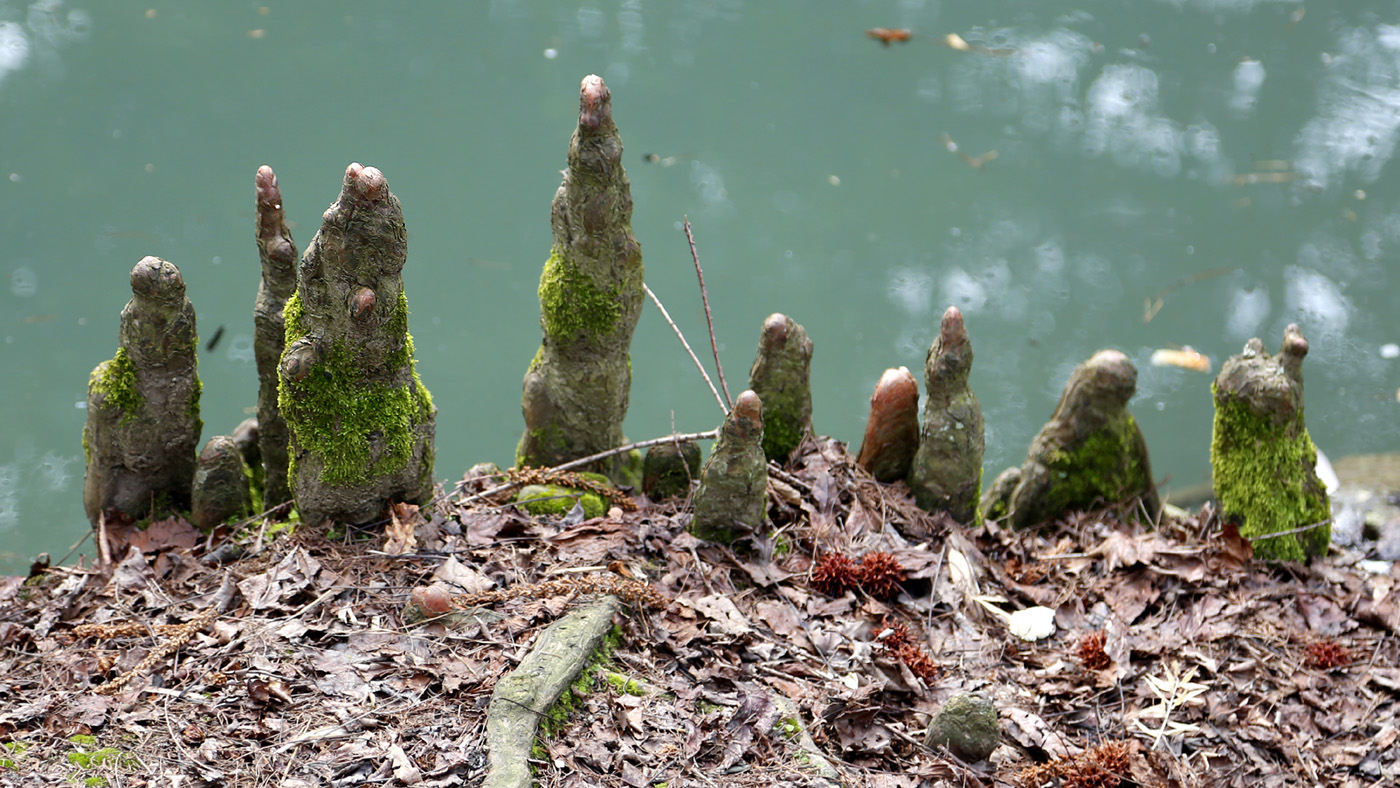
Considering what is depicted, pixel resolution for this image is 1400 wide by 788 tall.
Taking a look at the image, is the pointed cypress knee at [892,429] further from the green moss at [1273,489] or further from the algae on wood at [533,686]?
the algae on wood at [533,686]

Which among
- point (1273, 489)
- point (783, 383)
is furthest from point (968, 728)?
point (1273, 489)

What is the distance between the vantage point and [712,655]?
11.6 ft

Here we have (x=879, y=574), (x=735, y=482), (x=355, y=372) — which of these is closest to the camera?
(x=355, y=372)

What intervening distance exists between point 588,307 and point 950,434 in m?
1.80

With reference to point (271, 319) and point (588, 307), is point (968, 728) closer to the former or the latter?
point (588, 307)

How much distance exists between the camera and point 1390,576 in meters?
5.04

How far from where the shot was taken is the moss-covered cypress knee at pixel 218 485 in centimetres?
423

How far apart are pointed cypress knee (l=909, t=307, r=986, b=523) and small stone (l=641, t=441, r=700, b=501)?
109 cm

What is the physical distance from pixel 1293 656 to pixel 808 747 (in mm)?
2503

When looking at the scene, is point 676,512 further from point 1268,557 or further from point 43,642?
A: point 1268,557

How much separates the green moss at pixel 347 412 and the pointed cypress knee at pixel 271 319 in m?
0.28

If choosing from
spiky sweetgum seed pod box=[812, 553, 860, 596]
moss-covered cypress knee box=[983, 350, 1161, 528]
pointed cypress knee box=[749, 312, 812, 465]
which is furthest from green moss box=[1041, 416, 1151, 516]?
spiky sweetgum seed pod box=[812, 553, 860, 596]

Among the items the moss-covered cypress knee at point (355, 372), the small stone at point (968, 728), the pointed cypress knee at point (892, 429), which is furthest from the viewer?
the pointed cypress knee at point (892, 429)

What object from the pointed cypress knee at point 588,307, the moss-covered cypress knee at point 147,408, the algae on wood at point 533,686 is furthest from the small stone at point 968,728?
the moss-covered cypress knee at point 147,408
